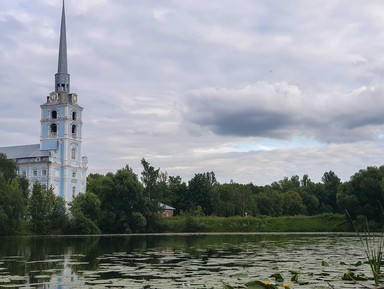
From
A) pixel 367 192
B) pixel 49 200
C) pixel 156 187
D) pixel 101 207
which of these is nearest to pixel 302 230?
pixel 367 192

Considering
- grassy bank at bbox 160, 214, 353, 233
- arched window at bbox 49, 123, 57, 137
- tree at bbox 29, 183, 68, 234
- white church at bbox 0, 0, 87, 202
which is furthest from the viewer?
arched window at bbox 49, 123, 57, 137

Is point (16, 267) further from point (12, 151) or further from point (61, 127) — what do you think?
point (12, 151)

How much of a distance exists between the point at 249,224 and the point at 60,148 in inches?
1622

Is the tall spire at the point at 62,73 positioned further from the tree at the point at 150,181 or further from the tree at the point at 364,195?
the tree at the point at 364,195

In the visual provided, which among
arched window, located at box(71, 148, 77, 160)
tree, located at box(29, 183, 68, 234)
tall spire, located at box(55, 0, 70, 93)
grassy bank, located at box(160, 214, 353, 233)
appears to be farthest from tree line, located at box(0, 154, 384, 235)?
tall spire, located at box(55, 0, 70, 93)

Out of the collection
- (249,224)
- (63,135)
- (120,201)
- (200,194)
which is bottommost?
(249,224)

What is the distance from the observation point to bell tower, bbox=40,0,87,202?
10269 centimetres

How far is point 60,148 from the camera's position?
10388cm

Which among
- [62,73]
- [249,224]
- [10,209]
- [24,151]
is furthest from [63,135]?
[249,224]

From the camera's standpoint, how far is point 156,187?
89.7 meters

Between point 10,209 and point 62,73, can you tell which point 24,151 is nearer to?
point 62,73

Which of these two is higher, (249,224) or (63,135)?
(63,135)

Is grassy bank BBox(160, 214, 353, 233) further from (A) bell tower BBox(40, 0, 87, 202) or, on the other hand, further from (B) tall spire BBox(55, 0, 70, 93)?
(B) tall spire BBox(55, 0, 70, 93)

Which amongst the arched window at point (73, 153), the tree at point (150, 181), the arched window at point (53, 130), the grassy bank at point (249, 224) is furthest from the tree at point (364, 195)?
the arched window at point (53, 130)
